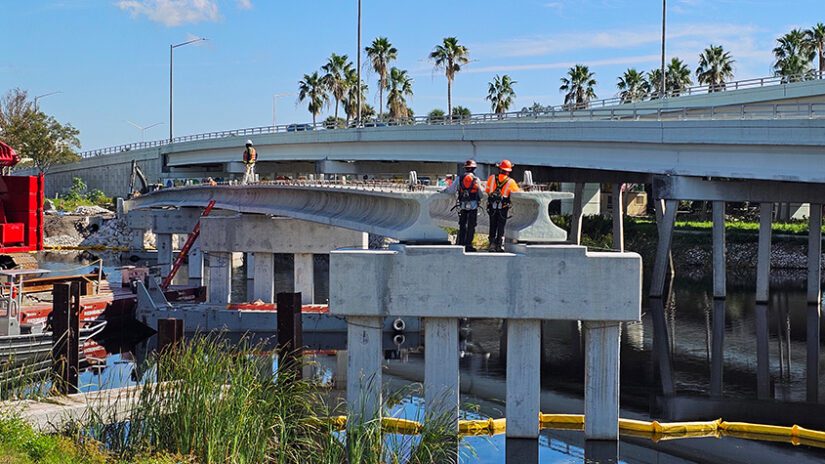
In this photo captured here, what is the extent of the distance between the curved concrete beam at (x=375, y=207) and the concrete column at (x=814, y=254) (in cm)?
1938

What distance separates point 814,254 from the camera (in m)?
46.6

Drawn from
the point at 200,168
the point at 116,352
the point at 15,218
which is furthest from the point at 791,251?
the point at 200,168

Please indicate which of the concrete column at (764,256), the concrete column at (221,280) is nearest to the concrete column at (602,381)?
the concrete column at (764,256)

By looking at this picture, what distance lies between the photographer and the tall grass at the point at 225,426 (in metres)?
15.9

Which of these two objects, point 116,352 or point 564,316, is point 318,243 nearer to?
point 116,352

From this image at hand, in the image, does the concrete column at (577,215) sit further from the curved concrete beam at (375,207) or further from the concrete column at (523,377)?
the concrete column at (523,377)

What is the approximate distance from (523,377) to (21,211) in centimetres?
2151

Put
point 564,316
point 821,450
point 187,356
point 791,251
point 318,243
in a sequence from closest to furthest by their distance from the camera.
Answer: point 187,356 → point 564,316 → point 821,450 → point 318,243 → point 791,251

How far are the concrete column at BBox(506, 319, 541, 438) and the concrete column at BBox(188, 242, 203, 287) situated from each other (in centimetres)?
3834

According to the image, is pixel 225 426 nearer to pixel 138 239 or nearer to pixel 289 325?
pixel 289 325

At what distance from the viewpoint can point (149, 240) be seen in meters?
92.4

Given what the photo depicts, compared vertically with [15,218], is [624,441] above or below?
below

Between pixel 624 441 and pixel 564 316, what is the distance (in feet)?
14.2

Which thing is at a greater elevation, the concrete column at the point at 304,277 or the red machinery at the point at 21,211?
the red machinery at the point at 21,211
